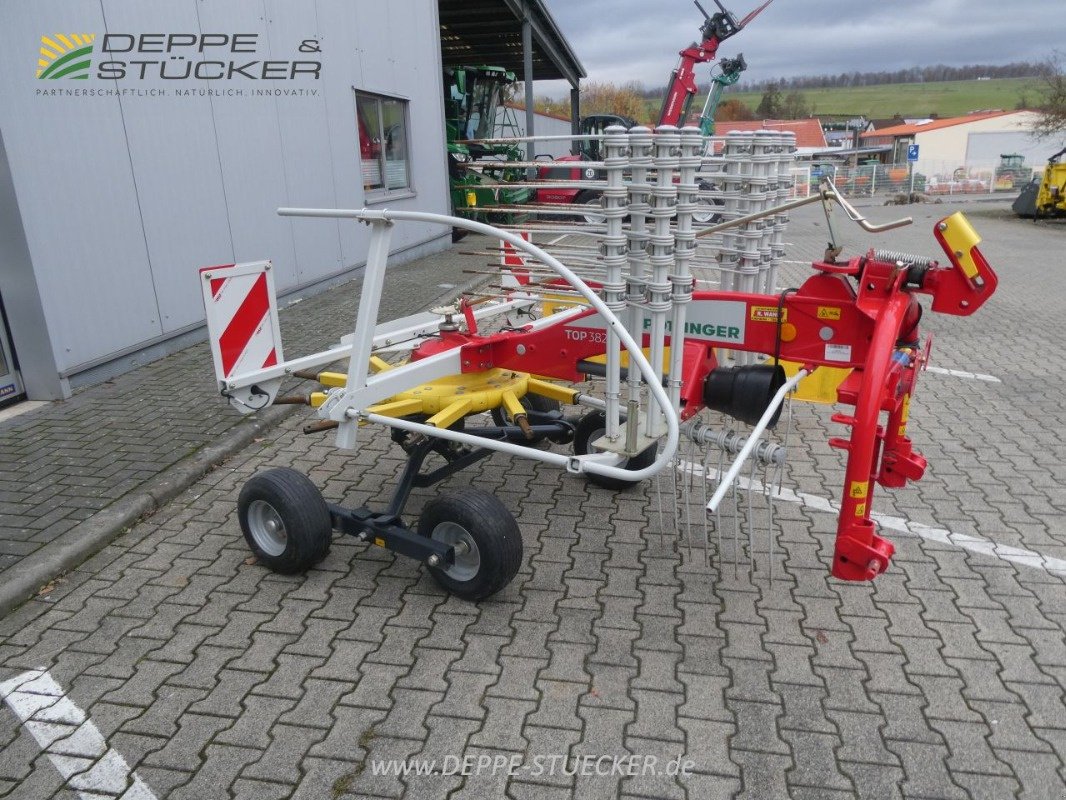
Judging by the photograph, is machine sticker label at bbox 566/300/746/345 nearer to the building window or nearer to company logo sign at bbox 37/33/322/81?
company logo sign at bbox 37/33/322/81

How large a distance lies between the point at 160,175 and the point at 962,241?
6.31m

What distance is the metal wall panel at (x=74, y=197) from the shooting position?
532cm

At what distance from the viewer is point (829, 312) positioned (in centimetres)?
298

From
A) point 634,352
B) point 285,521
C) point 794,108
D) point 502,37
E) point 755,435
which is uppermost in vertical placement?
point 502,37

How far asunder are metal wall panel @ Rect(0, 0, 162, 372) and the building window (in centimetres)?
461

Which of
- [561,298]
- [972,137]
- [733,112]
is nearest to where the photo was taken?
[561,298]

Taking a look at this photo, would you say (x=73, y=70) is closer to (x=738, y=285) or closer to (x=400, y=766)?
(x=738, y=285)

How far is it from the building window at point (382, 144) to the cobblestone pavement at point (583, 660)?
7.87m

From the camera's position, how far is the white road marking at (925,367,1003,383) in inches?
255

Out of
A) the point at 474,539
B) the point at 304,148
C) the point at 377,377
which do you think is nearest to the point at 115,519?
the point at 377,377

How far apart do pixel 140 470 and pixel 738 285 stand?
359 centimetres

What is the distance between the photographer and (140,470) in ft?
14.9

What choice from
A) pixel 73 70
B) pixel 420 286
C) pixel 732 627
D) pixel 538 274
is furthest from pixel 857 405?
pixel 420 286

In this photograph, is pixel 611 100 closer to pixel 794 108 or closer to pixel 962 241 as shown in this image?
pixel 794 108
